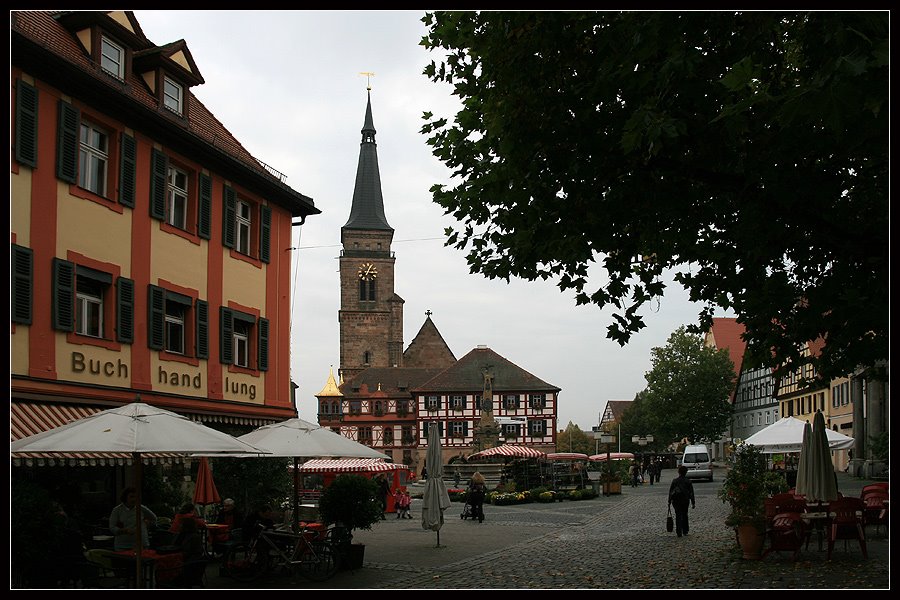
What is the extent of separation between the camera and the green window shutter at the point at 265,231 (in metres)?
24.9

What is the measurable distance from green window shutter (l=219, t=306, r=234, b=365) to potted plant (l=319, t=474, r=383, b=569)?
8.09 m

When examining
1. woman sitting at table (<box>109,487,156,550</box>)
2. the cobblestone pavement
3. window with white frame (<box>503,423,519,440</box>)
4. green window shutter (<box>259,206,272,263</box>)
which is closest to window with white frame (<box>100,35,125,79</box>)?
green window shutter (<box>259,206,272,263</box>)

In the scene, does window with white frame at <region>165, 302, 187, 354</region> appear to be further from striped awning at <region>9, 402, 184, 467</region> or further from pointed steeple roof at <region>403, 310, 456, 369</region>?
pointed steeple roof at <region>403, 310, 456, 369</region>

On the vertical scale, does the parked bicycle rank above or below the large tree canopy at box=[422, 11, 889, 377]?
below

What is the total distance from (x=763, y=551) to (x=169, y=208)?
13454 mm

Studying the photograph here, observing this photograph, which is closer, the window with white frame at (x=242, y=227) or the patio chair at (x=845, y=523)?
the patio chair at (x=845, y=523)

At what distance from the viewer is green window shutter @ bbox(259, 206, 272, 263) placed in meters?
24.9

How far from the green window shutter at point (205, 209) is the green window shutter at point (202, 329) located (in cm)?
153

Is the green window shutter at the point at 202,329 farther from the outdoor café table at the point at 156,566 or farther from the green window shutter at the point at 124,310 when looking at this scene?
the outdoor café table at the point at 156,566

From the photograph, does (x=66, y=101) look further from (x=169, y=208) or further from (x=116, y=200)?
(x=169, y=208)

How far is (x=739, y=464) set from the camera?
18.2 meters

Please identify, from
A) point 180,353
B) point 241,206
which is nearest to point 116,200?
point 180,353

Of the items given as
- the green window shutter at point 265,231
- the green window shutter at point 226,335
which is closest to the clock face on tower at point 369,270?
the green window shutter at point 265,231

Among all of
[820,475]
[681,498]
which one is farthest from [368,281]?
[820,475]
